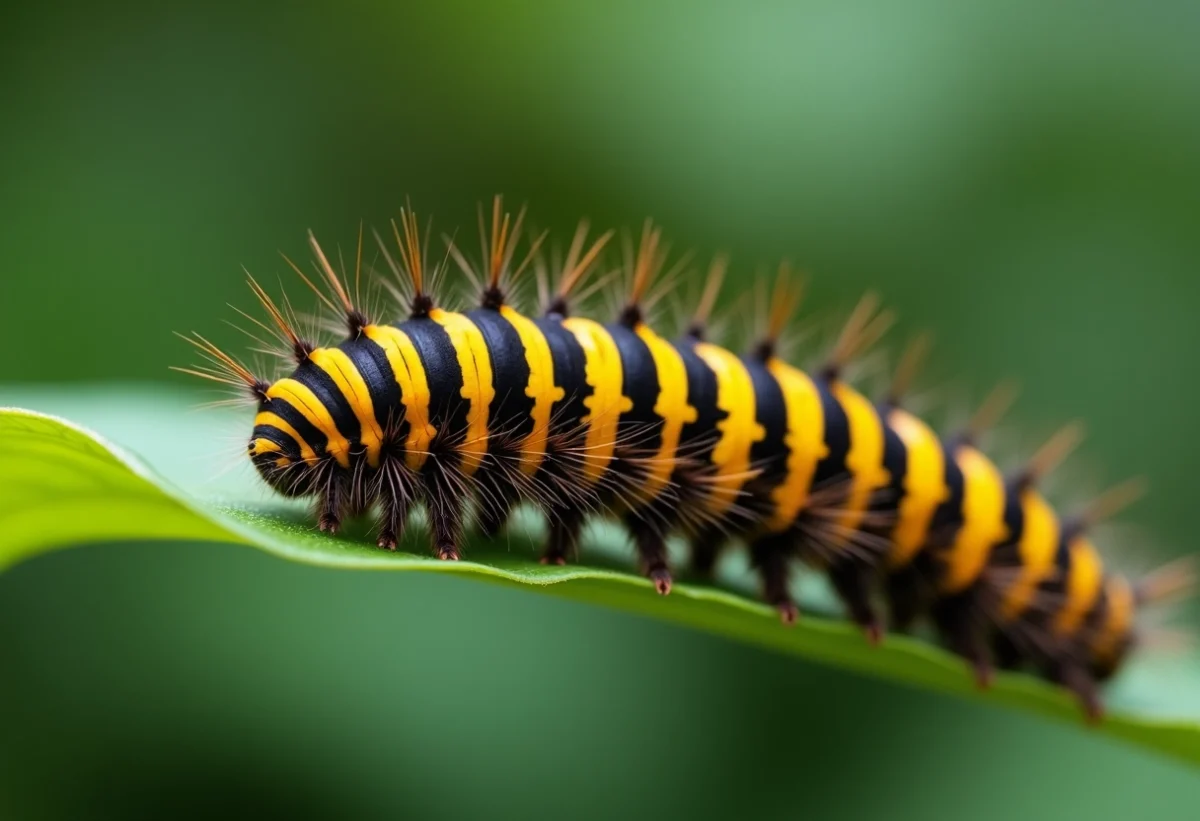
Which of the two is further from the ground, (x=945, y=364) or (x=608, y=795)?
(x=945, y=364)

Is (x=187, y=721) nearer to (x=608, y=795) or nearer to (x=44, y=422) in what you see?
(x=608, y=795)

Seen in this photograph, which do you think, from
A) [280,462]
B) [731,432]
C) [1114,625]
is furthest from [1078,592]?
[280,462]

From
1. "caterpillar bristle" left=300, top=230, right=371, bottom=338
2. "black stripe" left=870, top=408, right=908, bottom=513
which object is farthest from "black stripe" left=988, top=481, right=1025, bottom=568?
"caterpillar bristle" left=300, top=230, right=371, bottom=338

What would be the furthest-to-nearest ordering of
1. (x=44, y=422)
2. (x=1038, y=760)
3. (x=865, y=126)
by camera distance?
1. (x=865, y=126)
2. (x=1038, y=760)
3. (x=44, y=422)


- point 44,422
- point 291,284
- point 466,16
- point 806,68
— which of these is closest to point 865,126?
point 806,68

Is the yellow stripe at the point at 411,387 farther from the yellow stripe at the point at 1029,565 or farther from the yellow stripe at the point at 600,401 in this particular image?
the yellow stripe at the point at 1029,565

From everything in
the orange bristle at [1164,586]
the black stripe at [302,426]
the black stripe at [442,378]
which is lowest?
the black stripe at [302,426]

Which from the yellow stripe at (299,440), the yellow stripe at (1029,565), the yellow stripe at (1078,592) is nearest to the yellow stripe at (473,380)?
the yellow stripe at (299,440)
